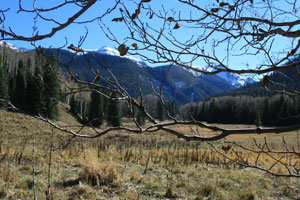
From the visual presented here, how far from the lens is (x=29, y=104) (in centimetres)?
3709

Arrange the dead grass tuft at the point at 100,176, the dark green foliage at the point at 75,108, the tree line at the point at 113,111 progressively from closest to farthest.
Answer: the tree line at the point at 113,111 → the dark green foliage at the point at 75,108 → the dead grass tuft at the point at 100,176

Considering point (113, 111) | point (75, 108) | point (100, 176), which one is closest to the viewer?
point (75, 108)

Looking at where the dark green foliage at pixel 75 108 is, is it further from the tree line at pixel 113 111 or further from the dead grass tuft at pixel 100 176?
the dead grass tuft at pixel 100 176

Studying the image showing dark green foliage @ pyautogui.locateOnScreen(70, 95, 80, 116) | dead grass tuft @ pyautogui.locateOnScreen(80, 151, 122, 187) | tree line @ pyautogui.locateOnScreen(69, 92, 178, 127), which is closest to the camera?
tree line @ pyautogui.locateOnScreen(69, 92, 178, 127)

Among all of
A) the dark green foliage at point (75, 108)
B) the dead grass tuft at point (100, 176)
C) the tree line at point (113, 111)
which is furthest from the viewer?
the dead grass tuft at point (100, 176)

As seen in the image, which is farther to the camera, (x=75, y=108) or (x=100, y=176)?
(x=100, y=176)

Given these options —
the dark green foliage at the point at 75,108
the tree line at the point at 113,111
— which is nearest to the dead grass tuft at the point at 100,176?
the dark green foliage at the point at 75,108

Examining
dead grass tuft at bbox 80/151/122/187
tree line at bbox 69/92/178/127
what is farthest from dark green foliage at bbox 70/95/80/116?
dead grass tuft at bbox 80/151/122/187

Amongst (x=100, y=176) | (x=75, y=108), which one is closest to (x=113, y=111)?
(x=75, y=108)

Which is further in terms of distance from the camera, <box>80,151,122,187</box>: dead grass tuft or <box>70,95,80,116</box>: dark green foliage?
<box>80,151,122,187</box>: dead grass tuft

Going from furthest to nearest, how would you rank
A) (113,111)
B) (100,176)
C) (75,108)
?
(100,176) → (113,111) → (75,108)

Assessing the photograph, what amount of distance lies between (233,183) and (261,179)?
114 centimetres

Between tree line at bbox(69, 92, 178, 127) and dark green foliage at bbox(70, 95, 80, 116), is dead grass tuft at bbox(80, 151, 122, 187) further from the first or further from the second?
tree line at bbox(69, 92, 178, 127)

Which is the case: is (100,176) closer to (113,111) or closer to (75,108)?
(113,111)
